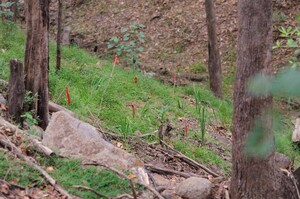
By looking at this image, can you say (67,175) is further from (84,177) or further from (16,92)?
(16,92)

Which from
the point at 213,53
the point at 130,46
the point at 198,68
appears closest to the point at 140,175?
the point at 130,46

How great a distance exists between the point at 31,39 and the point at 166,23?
35.5 feet

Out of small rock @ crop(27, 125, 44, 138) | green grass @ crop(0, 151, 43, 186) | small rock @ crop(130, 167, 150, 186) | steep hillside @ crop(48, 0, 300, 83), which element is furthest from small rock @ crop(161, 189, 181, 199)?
steep hillside @ crop(48, 0, 300, 83)

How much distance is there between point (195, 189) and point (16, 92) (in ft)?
8.36

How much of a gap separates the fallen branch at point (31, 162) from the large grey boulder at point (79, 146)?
486mm

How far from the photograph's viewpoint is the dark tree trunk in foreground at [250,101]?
14.2ft

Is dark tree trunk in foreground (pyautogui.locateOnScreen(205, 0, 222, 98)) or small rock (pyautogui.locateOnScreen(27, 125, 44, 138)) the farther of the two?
dark tree trunk in foreground (pyautogui.locateOnScreen(205, 0, 222, 98))

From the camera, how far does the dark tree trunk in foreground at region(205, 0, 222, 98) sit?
1209 cm

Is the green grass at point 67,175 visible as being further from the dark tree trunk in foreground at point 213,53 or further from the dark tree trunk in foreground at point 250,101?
the dark tree trunk in foreground at point 213,53

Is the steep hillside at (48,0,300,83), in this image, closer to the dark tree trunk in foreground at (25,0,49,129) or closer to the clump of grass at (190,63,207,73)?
the clump of grass at (190,63,207,73)

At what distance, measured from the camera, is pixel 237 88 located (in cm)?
449

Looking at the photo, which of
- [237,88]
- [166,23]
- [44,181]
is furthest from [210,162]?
[166,23]

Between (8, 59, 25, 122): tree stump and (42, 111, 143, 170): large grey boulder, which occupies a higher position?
(8, 59, 25, 122): tree stump

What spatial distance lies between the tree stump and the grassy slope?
146 centimetres
